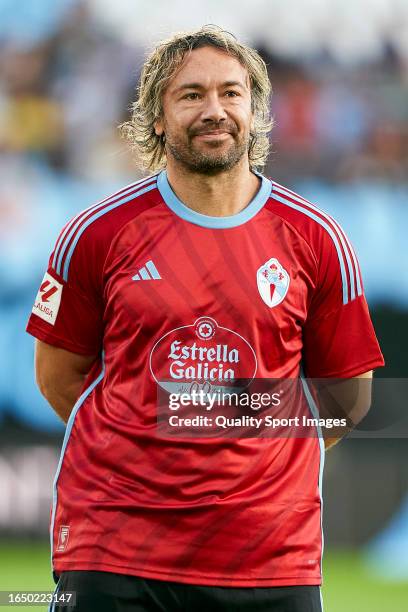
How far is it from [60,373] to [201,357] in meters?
0.59

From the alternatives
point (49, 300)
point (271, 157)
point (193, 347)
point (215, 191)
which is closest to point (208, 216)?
point (215, 191)

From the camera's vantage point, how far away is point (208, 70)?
368cm

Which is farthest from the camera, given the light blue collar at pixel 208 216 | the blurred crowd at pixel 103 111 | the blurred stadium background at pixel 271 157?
the blurred crowd at pixel 103 111

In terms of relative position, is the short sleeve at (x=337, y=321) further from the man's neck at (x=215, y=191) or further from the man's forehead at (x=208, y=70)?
the man's forehead at (x=208, y=70)

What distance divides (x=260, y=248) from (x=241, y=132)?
334mm

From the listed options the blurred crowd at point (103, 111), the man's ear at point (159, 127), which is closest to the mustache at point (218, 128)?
the man's ear at point (159, 127)

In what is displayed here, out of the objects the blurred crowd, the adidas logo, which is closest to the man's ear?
the adidas logo

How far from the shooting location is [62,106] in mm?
9656

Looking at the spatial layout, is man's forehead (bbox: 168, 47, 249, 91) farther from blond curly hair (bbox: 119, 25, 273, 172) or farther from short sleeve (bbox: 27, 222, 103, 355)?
short sleeve (bbox: 27, 222, 103, 355)

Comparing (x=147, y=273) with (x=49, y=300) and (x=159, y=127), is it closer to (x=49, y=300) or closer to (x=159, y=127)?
(x=49, y=300)

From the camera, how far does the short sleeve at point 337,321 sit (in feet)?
11.9

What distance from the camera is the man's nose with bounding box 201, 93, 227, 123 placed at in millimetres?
3551

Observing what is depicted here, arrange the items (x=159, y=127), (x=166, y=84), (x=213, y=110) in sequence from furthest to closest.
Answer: (x=159, y=127) → (x=166, y=84) → (x=213, y=110)

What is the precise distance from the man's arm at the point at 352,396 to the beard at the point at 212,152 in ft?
2.36
